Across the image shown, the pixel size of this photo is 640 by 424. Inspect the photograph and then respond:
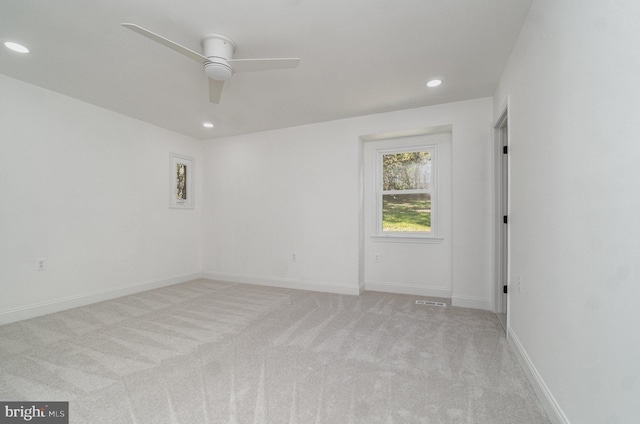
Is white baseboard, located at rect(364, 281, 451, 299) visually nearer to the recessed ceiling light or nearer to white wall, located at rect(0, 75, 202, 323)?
white wall, located at rect(0, 75, 202, 323)

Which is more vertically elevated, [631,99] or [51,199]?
[631,99]

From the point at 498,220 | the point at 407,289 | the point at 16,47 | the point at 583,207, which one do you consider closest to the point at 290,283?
the point at 407,289

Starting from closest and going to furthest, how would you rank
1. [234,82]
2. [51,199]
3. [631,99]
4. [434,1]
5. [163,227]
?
[631,99] < [434,1] < [234,82] < [51,199] < [163,227]

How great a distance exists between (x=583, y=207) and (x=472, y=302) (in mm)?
2670

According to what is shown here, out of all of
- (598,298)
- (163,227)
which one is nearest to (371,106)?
(598,298)

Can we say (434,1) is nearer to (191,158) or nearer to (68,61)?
(68,61)

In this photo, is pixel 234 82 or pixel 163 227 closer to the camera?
pixel 234 82

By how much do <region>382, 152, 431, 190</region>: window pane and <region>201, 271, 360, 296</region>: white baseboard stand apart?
1.71 m

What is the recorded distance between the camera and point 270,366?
2.18 m

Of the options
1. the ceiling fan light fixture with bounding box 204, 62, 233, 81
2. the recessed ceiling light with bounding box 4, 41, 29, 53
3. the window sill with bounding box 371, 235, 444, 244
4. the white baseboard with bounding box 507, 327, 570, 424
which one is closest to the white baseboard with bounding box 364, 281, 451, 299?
the window sill with bounding box 371, 235, 444, 244

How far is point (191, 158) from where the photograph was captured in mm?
5340

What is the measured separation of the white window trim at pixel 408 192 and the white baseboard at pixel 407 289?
26.9 inches

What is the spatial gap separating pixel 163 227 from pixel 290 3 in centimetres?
416

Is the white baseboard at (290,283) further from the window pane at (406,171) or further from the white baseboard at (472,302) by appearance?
the window pane at (406,171)
